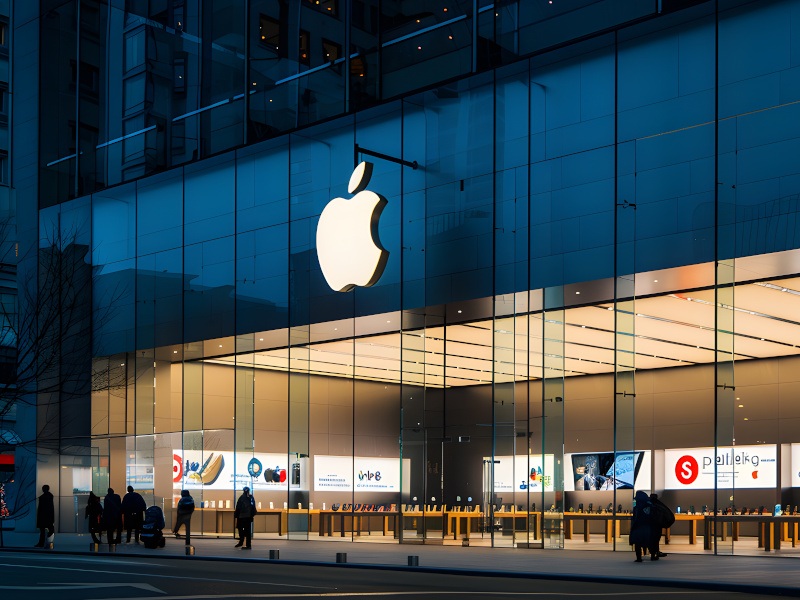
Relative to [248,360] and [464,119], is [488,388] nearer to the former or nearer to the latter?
[248,360]

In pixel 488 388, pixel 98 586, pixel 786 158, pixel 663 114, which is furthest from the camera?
pixel 488 388

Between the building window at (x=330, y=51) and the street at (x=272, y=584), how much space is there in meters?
15.7

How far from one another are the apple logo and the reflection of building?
57cm

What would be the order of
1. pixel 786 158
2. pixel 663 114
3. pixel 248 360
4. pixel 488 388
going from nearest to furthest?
pixel 786 158 → pixel 663 114 → pixel 248 360 → pixel 488 388

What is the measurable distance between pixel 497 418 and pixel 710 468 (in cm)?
1392

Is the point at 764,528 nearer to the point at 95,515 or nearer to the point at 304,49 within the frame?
the point at 95,515

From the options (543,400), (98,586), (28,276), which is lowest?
(98,586)

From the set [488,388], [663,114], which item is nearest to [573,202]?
[663,114]

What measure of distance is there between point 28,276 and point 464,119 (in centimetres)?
2060

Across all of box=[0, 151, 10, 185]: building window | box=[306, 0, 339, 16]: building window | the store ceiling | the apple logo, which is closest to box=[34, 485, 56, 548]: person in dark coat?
the store ceiling

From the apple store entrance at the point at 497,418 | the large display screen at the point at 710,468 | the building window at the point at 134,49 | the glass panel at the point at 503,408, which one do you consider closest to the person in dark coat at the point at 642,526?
the apple store entrance at the point at 497,418

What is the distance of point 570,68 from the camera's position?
86.2 feet

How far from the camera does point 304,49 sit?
3325 centimetres

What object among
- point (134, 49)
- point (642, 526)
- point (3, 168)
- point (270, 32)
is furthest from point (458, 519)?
point (3, 168)
